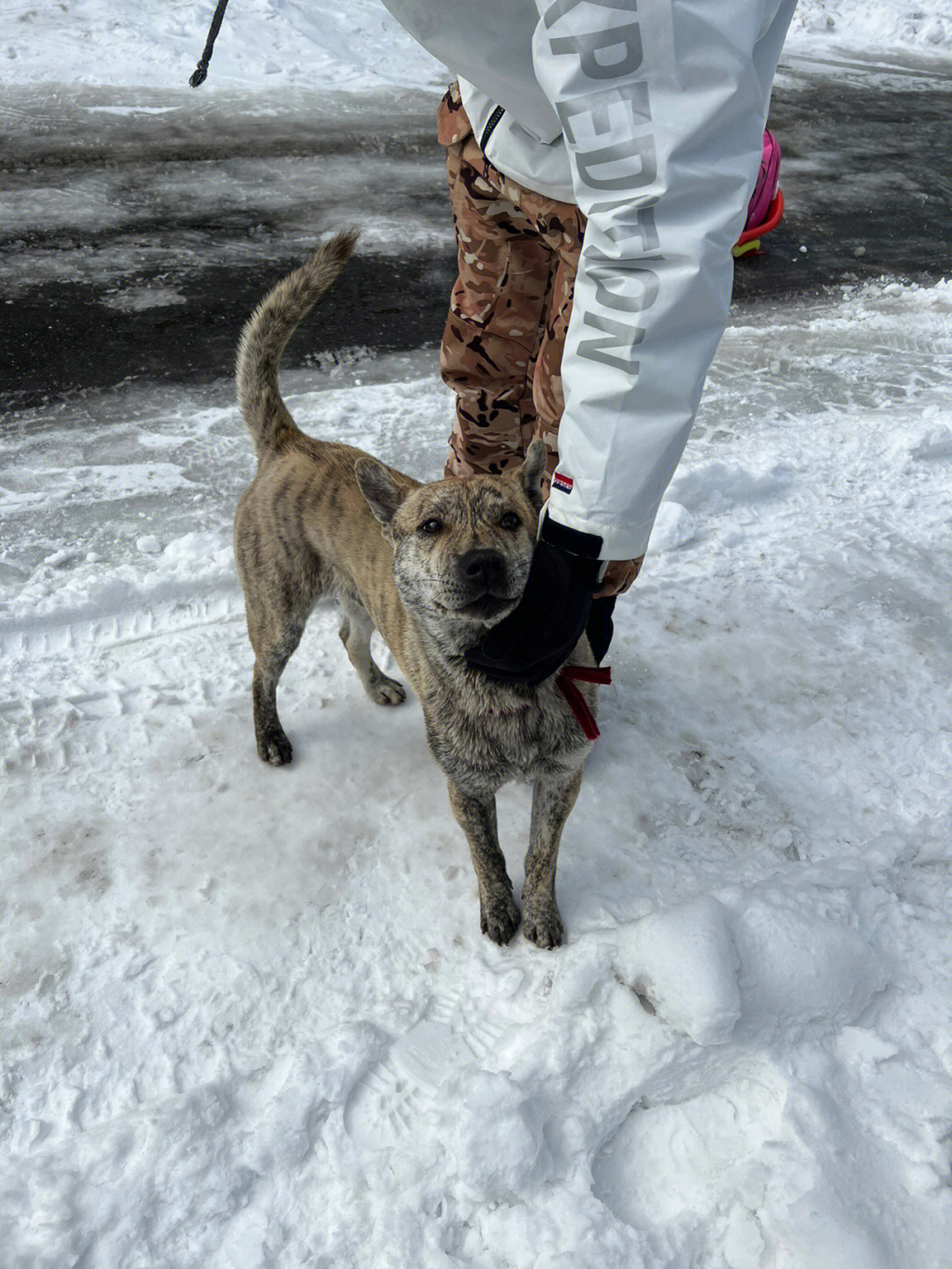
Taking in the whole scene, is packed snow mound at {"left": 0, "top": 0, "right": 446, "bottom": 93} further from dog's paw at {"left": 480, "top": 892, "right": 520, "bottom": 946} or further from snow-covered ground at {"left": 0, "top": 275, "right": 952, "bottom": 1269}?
dog's paw at {"left": 480, "top": 892, "right": 520, "bottom": 946}

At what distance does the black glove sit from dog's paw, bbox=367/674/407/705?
1.06 m

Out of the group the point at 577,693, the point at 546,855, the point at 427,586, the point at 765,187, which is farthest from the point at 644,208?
the point at 765,187

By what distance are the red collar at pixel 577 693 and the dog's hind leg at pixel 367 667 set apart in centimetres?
87

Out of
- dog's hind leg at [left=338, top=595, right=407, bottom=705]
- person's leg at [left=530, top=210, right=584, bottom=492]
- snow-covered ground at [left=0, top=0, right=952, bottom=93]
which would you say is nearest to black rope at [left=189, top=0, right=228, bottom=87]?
person's leg at [left=530, top=210, right=584, bottom=492]

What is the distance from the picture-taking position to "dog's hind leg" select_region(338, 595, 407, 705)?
2759mm

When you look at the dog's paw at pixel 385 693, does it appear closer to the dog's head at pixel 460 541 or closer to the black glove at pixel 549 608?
the dog's head at pixel 460 541

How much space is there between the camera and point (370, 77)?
852 centimetres

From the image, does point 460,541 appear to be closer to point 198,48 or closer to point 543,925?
point 543,925

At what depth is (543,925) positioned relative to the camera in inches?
83.4

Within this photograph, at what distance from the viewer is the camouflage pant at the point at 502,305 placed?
6.78 ft

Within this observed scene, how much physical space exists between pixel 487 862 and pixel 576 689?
0.47 metres

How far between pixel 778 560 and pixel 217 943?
2.31 metres

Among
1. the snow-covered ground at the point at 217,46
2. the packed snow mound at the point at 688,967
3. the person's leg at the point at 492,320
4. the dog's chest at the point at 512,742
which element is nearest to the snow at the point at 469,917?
the packed snow mound at the point at 688,967

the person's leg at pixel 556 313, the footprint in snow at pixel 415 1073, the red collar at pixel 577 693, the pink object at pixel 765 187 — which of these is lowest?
the footprint in snow at pixel 415 1073
